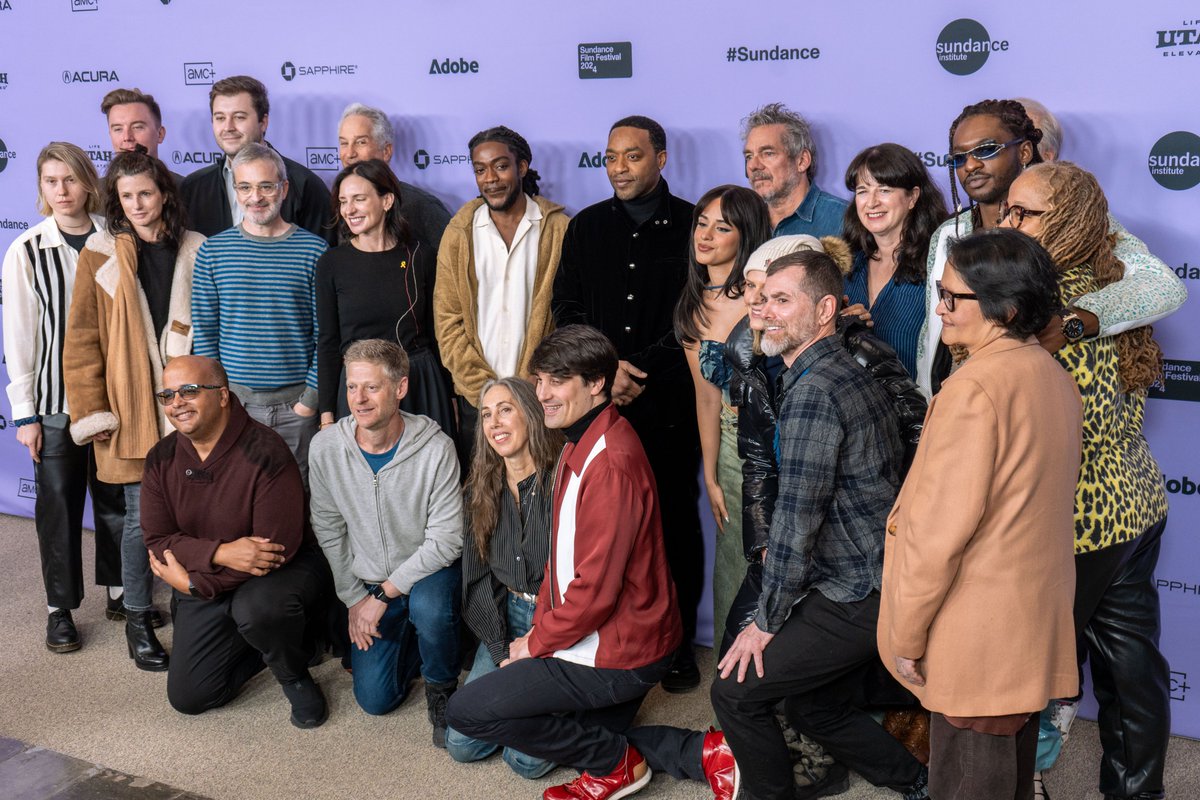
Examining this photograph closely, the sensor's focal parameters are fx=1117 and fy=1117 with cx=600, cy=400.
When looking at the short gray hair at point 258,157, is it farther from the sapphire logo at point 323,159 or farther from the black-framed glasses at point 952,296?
the black-framed glasses at point 952,296

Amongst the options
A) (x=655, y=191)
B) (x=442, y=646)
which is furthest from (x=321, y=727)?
(x=655, y=191)

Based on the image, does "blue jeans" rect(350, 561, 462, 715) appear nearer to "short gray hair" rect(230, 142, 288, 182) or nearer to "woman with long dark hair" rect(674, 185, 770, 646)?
"woman with long dark hair" rect(674, 185, 770, 646)

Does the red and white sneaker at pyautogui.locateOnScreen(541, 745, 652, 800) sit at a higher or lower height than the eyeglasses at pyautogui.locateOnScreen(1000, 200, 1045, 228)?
lower

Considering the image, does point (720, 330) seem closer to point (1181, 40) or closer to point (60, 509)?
point (1181, 40)

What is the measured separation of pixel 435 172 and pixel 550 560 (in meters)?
1.93

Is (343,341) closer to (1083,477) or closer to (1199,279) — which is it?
(1083,477)

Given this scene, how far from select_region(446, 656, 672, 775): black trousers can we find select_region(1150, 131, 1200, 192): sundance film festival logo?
192 centimetres

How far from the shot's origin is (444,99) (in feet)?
13.9

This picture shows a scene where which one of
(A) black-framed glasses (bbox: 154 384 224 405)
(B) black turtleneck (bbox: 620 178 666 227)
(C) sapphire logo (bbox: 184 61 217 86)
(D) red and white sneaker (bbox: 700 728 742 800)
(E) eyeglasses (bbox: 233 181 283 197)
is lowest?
(D) red and white sneaker (bbox: 700 728 742 800)

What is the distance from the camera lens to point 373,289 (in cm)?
367

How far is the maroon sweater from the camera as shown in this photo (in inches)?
136

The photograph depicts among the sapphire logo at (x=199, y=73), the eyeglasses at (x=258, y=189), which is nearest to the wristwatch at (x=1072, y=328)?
the eyeglasses at (x=258, y=189)

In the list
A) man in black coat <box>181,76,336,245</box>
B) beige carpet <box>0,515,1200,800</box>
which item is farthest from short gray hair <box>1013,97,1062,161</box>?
man in black coat <box>181,76,336,245</box>

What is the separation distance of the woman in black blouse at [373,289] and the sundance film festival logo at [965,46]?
1.77 meters
